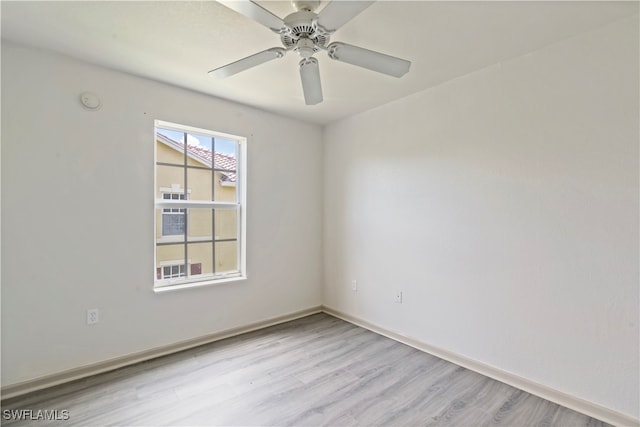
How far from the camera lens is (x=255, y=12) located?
4.52ft

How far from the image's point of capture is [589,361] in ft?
6.17

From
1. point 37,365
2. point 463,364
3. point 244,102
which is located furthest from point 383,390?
point 244,102

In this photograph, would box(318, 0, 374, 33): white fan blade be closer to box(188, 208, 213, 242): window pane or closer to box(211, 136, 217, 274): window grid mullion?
box(211, 136, 217, 274): window grid mullion

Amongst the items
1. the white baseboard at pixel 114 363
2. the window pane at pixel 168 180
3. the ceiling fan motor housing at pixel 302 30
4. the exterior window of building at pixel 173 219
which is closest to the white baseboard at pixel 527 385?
the white baseboard at pixel 114 363

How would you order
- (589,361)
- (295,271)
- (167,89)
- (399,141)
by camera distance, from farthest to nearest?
(295,271) < (399,141) < (167,89) < (589,361)

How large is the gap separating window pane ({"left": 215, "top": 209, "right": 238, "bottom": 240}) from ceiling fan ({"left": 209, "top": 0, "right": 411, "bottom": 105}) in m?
1.58

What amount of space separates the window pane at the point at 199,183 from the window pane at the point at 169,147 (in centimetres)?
15

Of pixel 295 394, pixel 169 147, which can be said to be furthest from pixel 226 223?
pixel 295 394

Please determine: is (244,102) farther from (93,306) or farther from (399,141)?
(93,306)

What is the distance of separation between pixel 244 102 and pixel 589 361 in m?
3.42

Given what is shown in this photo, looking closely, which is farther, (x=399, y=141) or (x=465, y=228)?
(x=399, y=141)

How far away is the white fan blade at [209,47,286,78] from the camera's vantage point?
1.69 metres

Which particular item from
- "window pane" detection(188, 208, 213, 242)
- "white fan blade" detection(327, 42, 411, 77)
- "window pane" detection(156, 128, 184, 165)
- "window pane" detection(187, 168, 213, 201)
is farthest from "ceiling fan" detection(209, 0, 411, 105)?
"window pane" detection(188, 208, 213, 242)

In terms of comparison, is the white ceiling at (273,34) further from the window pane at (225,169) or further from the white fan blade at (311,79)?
the window pane at (225,169)
